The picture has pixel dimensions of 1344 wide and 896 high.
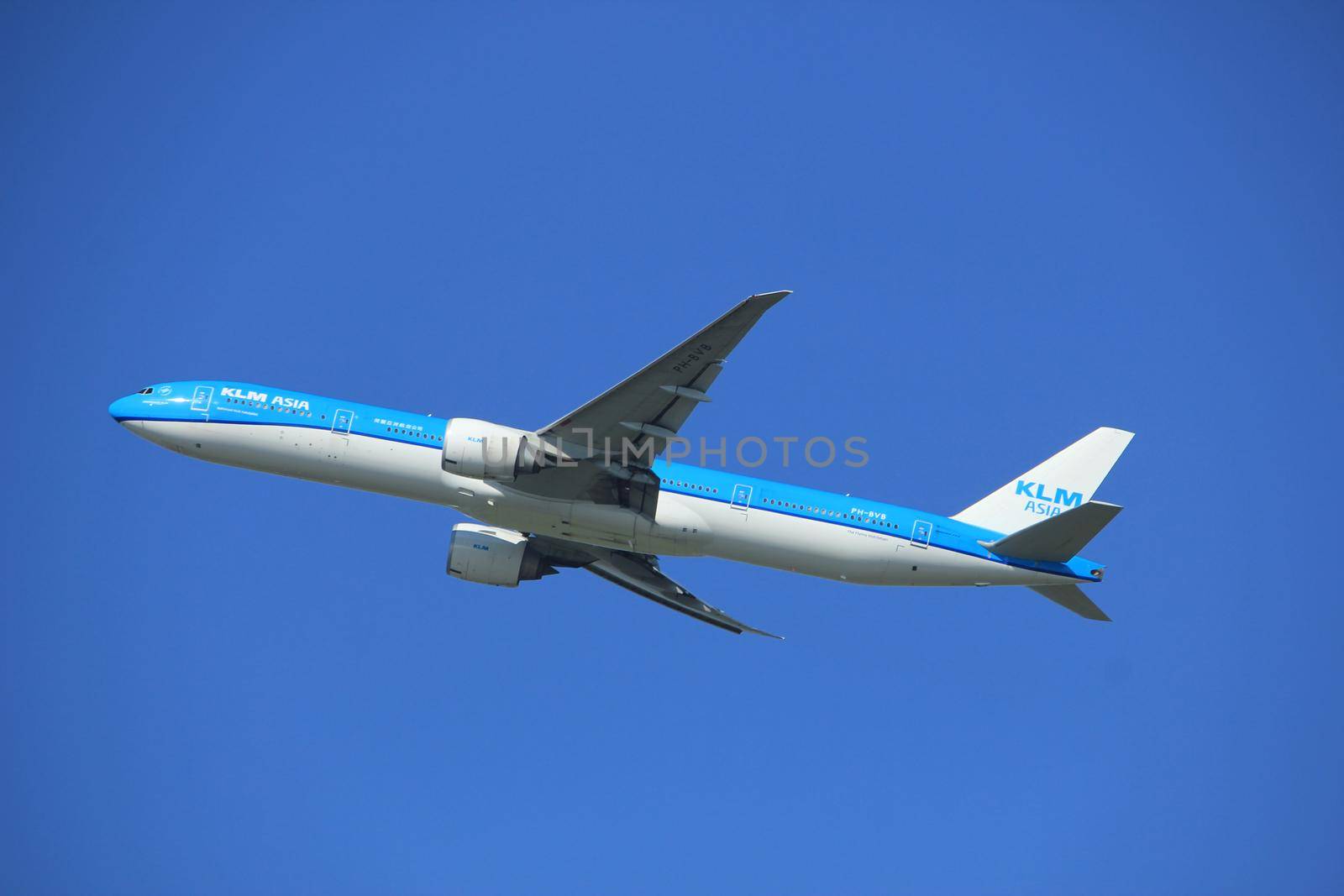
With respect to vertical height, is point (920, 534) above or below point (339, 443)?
below

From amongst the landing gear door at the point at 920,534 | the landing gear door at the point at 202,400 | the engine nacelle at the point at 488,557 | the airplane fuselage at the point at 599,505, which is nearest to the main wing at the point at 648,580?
the engine nacelle at the point at 488,557

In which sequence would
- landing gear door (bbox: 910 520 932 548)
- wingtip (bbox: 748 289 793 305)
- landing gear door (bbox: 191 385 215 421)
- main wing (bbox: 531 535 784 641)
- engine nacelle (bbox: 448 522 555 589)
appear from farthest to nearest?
main wing (bbox: 531 535 784 641) < engine nacelle (bbox: 448 522 555 589) < landing gear door (bbox: 910 520 932 548) < landing gear door (bbox: 191 385 215 421) < wingtip (bbox: 748 289 793 305)

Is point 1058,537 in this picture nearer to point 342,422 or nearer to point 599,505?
point 599,505

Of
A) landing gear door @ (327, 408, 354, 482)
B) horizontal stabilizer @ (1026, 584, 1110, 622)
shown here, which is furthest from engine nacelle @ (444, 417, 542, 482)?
horizontal stabilizer @ (1026, 584, 1110, 622)

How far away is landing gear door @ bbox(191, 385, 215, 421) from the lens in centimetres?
3922

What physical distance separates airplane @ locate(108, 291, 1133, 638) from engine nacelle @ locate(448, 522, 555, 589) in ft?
15.3

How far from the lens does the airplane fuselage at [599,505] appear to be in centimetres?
3838

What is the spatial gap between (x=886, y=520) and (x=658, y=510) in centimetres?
706

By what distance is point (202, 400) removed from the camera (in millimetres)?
39406

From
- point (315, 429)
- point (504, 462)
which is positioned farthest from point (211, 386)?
point (504, 462)

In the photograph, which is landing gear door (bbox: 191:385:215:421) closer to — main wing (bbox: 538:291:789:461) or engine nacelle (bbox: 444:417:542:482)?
engine nacelle (bbox: 444:417:542:482)

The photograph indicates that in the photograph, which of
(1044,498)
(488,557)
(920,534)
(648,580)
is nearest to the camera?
(920,534)

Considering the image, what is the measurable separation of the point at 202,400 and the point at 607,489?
499 inches

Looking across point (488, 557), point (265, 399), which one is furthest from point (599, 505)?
point (265, 399)
